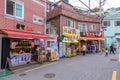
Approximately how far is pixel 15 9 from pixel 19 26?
148 centimetres

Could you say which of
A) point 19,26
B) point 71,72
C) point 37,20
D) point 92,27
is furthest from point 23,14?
point 92,27

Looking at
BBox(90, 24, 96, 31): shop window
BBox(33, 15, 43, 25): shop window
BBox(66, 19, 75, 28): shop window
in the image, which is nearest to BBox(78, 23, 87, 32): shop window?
BBox(90, 24, 96, 31): shop window

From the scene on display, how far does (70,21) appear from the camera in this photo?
25328mm

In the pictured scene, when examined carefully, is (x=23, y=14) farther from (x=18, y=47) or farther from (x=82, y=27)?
(x=82, y=27)

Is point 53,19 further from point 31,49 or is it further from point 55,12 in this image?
point 31,49

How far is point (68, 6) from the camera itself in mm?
24719

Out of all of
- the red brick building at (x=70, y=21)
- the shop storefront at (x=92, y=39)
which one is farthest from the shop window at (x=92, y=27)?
the shop storefront at (x=92, y=39)

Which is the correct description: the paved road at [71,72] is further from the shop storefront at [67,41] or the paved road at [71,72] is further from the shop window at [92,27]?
the shop window at [92,27]

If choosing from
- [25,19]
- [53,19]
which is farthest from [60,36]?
[25,19]

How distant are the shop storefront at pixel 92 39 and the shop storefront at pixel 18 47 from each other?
12261mm

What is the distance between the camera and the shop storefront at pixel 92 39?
28.6 meters

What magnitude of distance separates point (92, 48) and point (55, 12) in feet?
31.2

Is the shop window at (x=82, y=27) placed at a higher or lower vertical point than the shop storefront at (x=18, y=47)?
higher

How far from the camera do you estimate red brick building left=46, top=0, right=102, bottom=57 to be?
2266 centimetres
